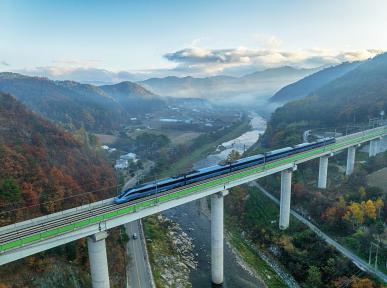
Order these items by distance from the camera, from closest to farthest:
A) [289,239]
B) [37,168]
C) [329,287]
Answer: [329,287], [37,168], [289,239]

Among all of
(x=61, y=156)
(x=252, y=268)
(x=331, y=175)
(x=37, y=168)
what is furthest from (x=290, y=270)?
(x=61, y=156)

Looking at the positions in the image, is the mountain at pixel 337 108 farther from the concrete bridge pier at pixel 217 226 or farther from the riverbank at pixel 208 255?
the concrete bridge pier at pixel 217 226

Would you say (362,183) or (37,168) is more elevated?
(37,168)

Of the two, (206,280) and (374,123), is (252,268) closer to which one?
(206,280)

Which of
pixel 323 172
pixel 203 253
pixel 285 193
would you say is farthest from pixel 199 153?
pixel 203 253

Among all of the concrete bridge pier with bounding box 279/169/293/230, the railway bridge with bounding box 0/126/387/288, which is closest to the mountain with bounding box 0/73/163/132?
the concrete bridge pier with bounding box 279/169/293/230

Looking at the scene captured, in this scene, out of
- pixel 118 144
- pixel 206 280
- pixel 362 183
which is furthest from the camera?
pixel 118 144
